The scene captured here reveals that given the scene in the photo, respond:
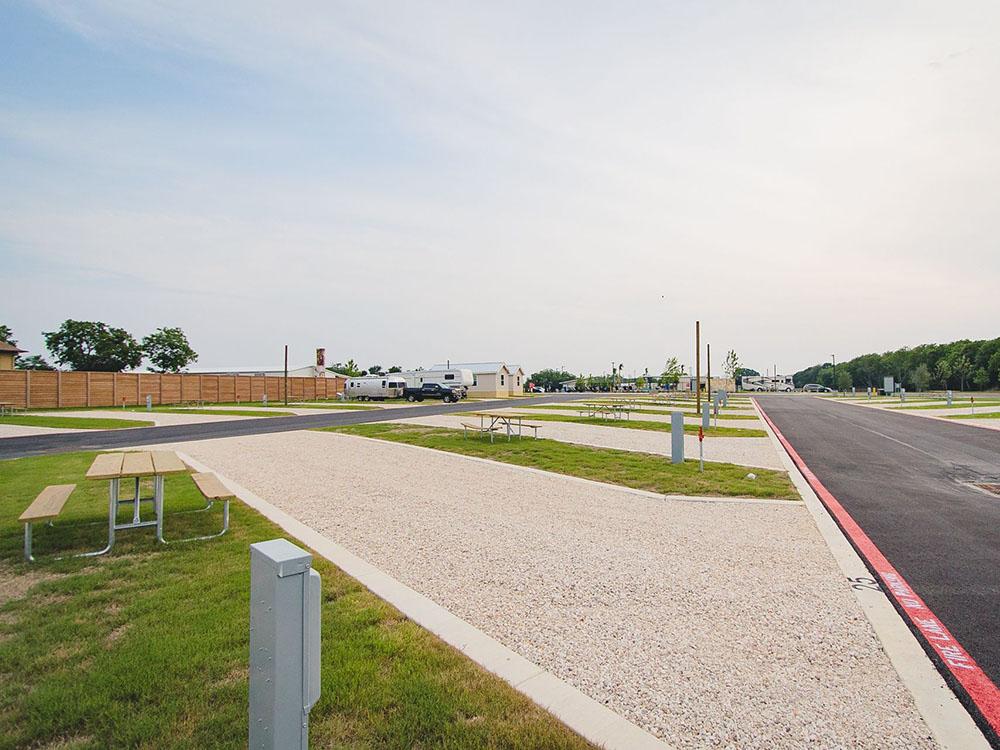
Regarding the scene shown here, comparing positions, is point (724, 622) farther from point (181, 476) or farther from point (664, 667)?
point (181, 476)

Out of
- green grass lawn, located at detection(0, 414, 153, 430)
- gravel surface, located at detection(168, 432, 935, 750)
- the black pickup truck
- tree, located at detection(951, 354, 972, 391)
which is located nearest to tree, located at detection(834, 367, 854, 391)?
tree, located at detection(951, 354, 972, 391)

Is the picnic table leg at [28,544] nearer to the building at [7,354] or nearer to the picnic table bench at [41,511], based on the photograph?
the picnic table bench at [41,511]

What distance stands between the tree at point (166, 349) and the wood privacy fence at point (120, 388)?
27.3 metres

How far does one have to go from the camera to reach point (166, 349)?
68.0m

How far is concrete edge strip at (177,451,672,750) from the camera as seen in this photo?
2.61m

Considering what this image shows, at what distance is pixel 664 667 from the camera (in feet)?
10.7

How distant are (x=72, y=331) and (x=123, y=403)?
35488 mm

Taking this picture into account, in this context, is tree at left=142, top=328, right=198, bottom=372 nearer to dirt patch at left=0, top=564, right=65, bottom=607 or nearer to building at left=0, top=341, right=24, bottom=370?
building at left=0, top=341, right=24, bottom=370

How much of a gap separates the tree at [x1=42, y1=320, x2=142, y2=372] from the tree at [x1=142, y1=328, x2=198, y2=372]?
9.94 feet

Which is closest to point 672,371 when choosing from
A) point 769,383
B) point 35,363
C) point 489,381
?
point 489,381

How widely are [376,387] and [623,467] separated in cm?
3907

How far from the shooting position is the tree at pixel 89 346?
62531 mm

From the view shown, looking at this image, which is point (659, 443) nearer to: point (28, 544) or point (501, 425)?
point (501, 425)

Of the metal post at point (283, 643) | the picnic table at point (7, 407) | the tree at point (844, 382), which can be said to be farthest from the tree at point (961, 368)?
the picnic table at point (7, 407)
